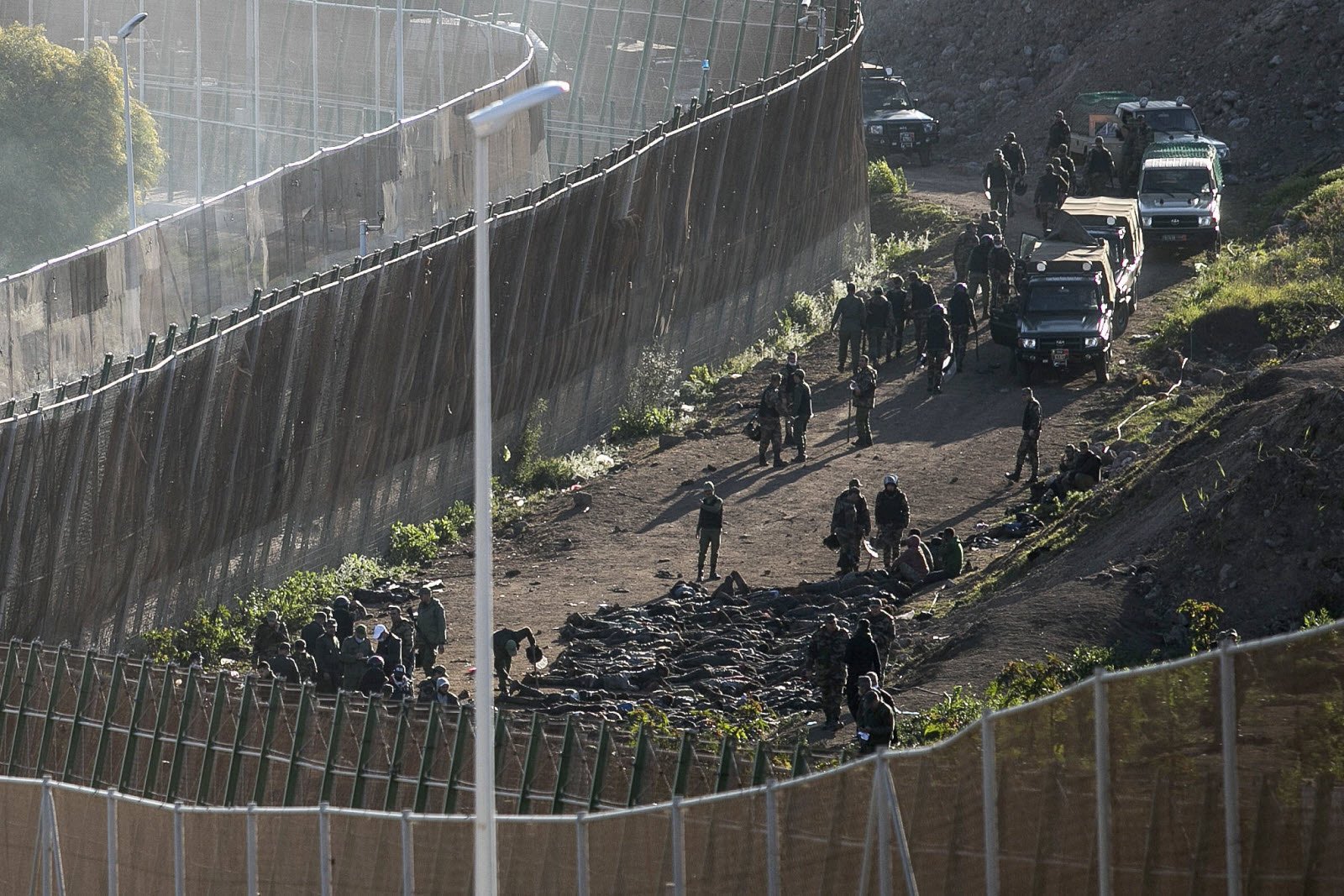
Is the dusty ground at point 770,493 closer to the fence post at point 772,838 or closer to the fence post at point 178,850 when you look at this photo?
the fence post at point 178,850

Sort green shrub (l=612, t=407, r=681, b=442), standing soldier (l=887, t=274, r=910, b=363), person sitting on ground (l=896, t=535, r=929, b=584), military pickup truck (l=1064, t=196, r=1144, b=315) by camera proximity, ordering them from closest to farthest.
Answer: person sitting on ground (l=896, t=535, r=929, b=584) < green shrub (l=612, t=407, r=681, b=442) < standing soldier (l=887, t=274, r=910, b=363) < military pickup truck (l=1064, t=196, r=1144, b=315)

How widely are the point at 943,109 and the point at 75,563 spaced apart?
3576 cm

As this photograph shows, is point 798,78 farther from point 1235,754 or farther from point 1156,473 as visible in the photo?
point 1235,754

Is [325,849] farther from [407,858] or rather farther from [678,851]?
[678,851]

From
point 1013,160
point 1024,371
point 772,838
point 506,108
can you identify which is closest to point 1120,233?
point 1024,371

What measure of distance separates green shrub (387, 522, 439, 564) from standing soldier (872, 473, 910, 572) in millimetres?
5866

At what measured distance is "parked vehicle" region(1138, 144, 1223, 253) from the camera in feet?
120

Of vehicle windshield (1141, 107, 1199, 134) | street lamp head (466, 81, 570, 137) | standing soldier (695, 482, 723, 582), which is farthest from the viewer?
vehicle windshield (1141, 107, 1199, 134)

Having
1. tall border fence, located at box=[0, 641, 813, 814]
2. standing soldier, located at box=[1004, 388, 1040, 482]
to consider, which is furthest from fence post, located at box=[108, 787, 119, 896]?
standing soldier, located at box=[1004, 388, 1040, 482]

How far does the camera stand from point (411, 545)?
27406mm

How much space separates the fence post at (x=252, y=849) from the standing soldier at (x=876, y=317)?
19597 millimetres

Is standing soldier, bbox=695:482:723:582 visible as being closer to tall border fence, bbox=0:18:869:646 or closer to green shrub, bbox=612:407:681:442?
Result: tall border fence, bbox=0:18:869:646

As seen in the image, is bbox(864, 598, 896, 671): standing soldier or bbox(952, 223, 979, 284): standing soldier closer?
bbox(864, 598, 896, 671): standing soldier

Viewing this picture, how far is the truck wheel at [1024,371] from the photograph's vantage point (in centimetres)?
3089
